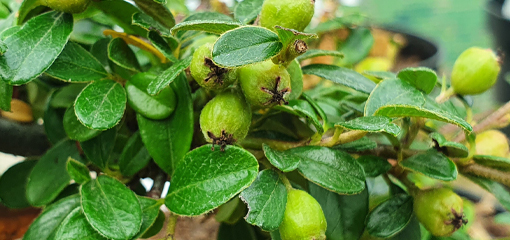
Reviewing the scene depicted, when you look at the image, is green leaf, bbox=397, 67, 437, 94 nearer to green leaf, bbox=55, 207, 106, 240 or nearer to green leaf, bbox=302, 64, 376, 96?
green leaf, bbox=302, 64, 376, 96

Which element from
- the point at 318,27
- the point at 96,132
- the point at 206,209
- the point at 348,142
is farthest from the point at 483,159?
the point at 318,27

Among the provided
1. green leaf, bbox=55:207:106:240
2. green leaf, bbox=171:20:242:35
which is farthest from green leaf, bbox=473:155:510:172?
green leaf, bbox=55:207:106:240

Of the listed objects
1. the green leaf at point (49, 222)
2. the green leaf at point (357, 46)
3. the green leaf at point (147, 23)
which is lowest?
the green leaf at point (357, 46)

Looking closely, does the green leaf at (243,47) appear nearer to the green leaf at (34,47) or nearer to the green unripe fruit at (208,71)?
the green unripe fruit at (208,71)

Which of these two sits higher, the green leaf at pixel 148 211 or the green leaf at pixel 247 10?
the green leaf at pixel 247 10

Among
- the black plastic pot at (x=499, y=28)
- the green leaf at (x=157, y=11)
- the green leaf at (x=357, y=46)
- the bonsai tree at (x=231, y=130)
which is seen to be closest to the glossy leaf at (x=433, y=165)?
the bonsai tree at (x=231, y=130)
